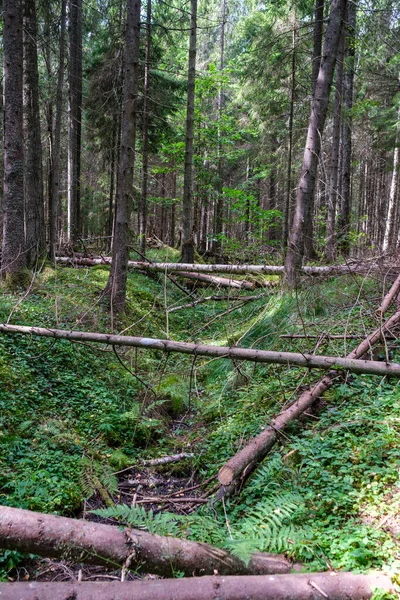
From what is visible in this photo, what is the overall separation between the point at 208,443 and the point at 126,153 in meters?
Result: 5.71

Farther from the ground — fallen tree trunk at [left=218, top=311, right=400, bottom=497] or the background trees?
the background trees

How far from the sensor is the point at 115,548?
2564 millimetres

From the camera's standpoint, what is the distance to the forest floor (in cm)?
299

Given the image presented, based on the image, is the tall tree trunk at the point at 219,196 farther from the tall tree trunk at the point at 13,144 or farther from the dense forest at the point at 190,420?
the tall tree trunk at the point at 13,144

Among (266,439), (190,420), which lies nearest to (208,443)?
(190,420)

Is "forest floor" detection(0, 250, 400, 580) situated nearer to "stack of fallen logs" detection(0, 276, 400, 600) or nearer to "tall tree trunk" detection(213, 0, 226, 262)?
"stack of fallen logs" detection(0, 276, 400, 600)

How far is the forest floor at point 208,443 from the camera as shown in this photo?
299 centimetres

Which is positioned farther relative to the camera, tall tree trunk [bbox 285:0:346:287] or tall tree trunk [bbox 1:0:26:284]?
tall tree trunk [bbox 1:0:26:284]

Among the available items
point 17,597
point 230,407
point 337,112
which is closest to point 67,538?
point 17,597

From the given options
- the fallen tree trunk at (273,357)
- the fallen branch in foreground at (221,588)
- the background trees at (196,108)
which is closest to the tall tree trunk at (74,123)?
the background trees at (196,108)

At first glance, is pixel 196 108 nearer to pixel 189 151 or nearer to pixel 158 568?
pixel 189 151

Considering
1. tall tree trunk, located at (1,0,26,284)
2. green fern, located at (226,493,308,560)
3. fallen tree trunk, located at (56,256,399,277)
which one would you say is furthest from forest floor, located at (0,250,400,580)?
tall tree trunk, located at (1,0,26,284)

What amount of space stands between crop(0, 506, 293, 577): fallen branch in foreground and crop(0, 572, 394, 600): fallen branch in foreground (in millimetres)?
242

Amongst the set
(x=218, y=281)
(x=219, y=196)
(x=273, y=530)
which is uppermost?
(x=219, y=196)
